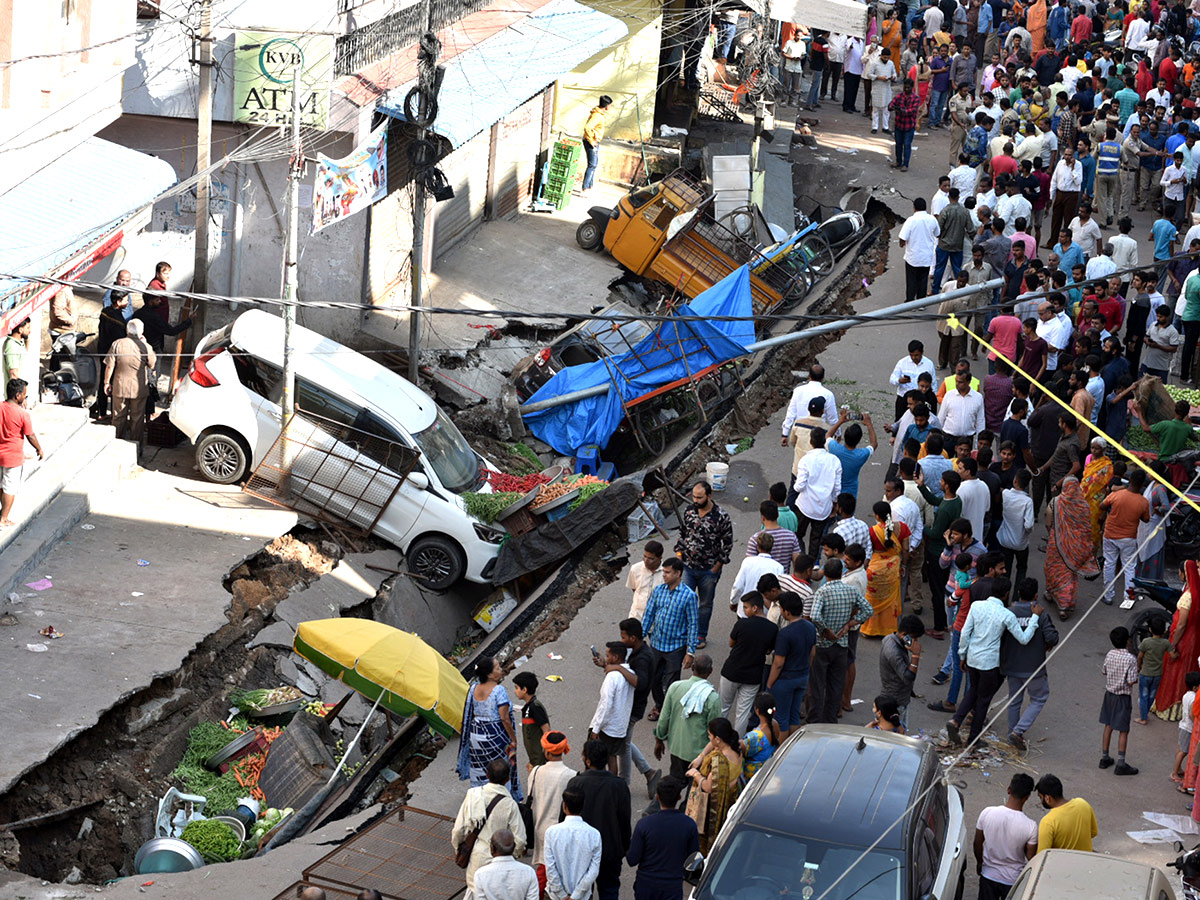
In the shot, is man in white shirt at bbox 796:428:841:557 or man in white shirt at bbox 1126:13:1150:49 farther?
man in white shirt at bbox 1126:13:1150:49

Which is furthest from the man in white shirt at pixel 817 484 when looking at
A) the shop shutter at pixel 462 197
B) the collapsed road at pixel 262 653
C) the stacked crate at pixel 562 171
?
the stacked crate at pixel 562 171

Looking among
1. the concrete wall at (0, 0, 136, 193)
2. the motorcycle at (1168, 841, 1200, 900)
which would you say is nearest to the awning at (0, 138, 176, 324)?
the concrete wall at (0, 0, 136, 193)

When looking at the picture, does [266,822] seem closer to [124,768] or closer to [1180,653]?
[124,768]

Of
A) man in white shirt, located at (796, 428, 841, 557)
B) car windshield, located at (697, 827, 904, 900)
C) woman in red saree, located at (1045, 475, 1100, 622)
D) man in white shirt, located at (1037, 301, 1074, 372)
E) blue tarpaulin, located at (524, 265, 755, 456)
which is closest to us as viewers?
car windshield, located at (697, 827, 904, 900)

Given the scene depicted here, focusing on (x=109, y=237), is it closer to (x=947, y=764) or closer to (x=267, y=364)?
(x=267, y=364)

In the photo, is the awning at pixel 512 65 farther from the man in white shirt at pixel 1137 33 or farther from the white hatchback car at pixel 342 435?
the man in white shirt at pixel 1137 33

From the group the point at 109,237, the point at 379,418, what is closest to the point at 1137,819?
the point at 379,418

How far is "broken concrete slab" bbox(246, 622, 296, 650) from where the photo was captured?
45.0ft

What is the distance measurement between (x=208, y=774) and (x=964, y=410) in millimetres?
8184

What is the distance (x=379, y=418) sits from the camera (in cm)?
1584

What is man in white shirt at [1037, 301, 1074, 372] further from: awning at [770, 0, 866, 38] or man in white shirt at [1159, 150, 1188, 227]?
awning at [770, 0, 866, 38]

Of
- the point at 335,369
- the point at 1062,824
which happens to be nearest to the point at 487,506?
the point at 335,369

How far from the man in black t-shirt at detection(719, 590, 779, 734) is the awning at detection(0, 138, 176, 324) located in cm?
752

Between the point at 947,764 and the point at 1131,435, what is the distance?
582 cm
